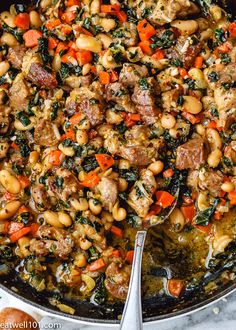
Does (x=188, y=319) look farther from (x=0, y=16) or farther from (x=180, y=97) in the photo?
(x=0, y=16)

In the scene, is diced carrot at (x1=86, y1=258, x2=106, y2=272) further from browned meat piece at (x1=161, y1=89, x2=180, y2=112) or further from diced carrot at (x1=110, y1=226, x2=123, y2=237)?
browned meat piece at (x1=161, y1=89, x2=180, y2=112)

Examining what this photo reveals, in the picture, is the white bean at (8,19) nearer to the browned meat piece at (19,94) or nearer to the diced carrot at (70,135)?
the browned meat piece at (19,94)

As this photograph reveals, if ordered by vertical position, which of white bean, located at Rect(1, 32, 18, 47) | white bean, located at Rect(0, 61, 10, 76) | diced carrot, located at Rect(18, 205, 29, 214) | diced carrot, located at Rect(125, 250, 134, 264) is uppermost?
white bean, located at Rect(1, 32, 18, 47)

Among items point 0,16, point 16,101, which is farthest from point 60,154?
point 0,16

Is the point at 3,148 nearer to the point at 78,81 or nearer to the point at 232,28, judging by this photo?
the point at 78,81

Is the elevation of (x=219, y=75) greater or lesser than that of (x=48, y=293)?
greater

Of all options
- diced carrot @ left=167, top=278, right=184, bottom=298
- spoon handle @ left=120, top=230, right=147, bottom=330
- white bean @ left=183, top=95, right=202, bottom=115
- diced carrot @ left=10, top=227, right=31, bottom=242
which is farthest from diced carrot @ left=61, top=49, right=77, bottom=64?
diced carrot @ left=167, top=278, right=184, bottom=298
